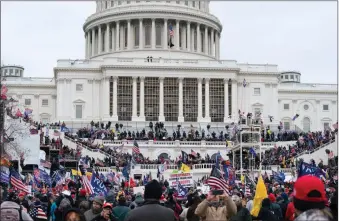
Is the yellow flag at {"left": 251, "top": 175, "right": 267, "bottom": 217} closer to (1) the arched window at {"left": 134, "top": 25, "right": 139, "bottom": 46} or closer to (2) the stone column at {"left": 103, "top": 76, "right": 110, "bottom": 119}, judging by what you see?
(2) the stone column at {"left": 103, "top": 76, "right": 110, "bottom": 119}

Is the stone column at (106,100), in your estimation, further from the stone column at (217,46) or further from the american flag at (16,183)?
the american flag at (16,183)

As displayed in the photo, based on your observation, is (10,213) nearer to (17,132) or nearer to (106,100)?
(17,132)

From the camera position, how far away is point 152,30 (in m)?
118

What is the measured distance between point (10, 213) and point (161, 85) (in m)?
93.9

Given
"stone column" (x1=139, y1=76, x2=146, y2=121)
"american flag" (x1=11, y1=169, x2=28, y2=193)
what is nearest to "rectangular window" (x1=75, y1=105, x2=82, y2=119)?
"stone column" (x1=139, y1=76, x2=146, y2=121)

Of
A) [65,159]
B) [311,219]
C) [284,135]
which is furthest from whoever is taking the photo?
[284,135]

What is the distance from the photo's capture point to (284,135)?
88.4 metres

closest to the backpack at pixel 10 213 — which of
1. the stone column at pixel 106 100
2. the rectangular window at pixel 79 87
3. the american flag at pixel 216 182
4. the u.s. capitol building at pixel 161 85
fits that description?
the american flag at pixel 216 182

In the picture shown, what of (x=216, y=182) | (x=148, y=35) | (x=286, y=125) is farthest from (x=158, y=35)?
(x=216, y=182)

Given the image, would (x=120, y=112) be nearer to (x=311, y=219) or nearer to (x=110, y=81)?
(x=110, y=81)

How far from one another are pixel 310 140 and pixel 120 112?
102 ft

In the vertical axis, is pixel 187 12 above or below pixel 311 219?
above

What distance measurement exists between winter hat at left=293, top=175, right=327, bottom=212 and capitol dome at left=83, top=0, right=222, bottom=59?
10617cm

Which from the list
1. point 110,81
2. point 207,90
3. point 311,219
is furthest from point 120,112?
point 311,219
